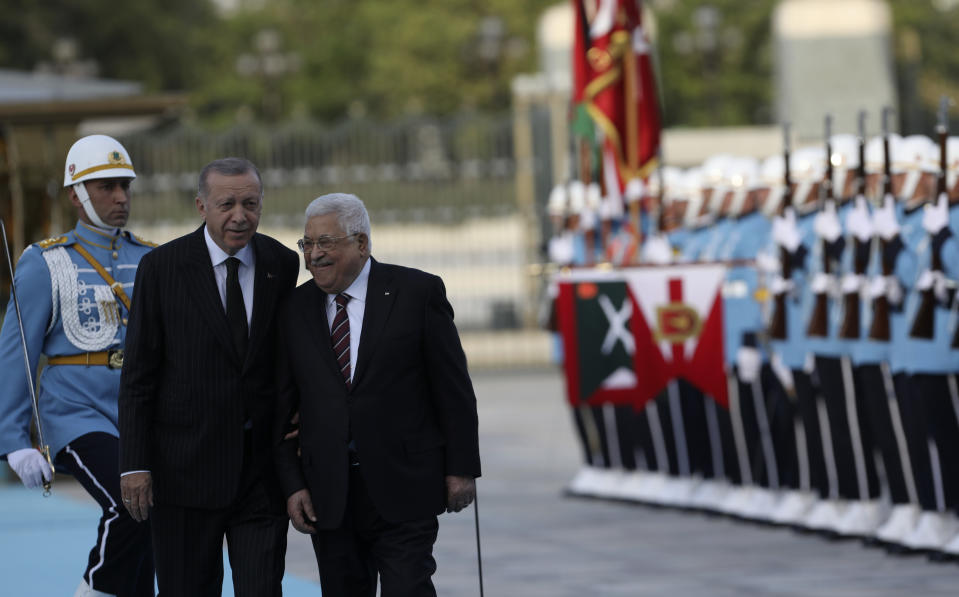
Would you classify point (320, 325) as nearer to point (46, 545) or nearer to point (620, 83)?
point (46, 545)

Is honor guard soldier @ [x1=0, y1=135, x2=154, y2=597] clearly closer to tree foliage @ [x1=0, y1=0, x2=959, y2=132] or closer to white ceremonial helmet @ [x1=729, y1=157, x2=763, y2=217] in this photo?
white ceremonial helmet @ [x1=729, y1=157, x2=763, y2=217]

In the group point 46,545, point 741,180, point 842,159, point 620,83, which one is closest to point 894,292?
point 842,159

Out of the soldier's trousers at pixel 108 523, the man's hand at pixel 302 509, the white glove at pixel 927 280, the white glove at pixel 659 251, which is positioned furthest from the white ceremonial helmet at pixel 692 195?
the man's hand at pixel 302 509

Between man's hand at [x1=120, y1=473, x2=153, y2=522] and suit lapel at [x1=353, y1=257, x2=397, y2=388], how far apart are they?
622 millimetres

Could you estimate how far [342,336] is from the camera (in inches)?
205

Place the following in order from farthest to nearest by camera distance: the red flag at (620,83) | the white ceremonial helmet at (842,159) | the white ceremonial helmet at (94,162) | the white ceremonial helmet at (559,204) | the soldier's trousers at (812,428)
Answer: the white ceremonial helmet at (559,204), the red flag at (620,83), the soldier's trousers at (812,428), the white ceremonial helmet at (842,159), the white ceremonial helmet at (94,162)

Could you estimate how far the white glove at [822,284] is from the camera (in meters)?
9.20

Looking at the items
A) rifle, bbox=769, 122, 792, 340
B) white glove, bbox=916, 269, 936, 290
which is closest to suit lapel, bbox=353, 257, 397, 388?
white glove, bbox=916, 269, 936, 290

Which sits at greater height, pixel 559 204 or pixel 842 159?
pixel 842 159

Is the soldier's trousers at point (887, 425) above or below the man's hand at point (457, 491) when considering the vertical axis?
below

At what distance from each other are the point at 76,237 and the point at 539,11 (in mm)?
44153

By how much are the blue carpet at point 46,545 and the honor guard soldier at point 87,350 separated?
7.06 feet

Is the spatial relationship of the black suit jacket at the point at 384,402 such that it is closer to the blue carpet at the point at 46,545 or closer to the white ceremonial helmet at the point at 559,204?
the blue carpet at the point at 46,545

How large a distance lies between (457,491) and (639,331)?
5.43 m
